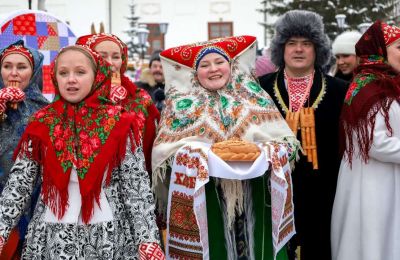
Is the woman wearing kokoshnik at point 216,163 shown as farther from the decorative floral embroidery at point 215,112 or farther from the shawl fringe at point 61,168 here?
the shawl fringe at point 61,168

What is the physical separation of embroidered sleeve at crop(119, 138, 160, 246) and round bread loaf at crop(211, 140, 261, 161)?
497 millimetres

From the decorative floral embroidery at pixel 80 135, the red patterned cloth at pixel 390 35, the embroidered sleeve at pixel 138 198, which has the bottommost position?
the embroidered sleeve at pixel 138 198

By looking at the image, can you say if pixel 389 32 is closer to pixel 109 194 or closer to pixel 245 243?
pixel 245 243

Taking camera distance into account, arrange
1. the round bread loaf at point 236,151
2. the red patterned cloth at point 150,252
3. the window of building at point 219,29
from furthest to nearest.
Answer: the window of building at point 219,29 → the round bread loaf at point 236,151 → the red patterned cloth at point 150,252

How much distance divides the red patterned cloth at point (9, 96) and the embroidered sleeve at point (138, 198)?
868 millimetres

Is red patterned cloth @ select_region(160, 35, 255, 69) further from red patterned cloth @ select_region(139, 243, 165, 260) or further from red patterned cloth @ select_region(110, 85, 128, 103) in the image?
red patterned cloth @ select_region(139, 243, 165, 260)

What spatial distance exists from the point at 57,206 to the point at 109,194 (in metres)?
0.26

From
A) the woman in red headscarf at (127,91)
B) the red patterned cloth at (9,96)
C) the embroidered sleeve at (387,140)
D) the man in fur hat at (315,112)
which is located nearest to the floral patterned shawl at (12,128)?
the red patterned cloth at (9,96)

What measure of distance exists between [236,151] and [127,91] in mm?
887

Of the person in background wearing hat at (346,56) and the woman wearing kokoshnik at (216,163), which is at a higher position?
the person in background wearing hat at (346,56)

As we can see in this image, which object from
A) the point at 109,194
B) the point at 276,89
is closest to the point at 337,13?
the point at 276,89

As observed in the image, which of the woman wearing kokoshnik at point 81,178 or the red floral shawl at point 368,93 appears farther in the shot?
the red floral shawl at point 368,93

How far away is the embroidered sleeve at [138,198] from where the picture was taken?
3238mm

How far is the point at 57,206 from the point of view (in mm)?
3211
